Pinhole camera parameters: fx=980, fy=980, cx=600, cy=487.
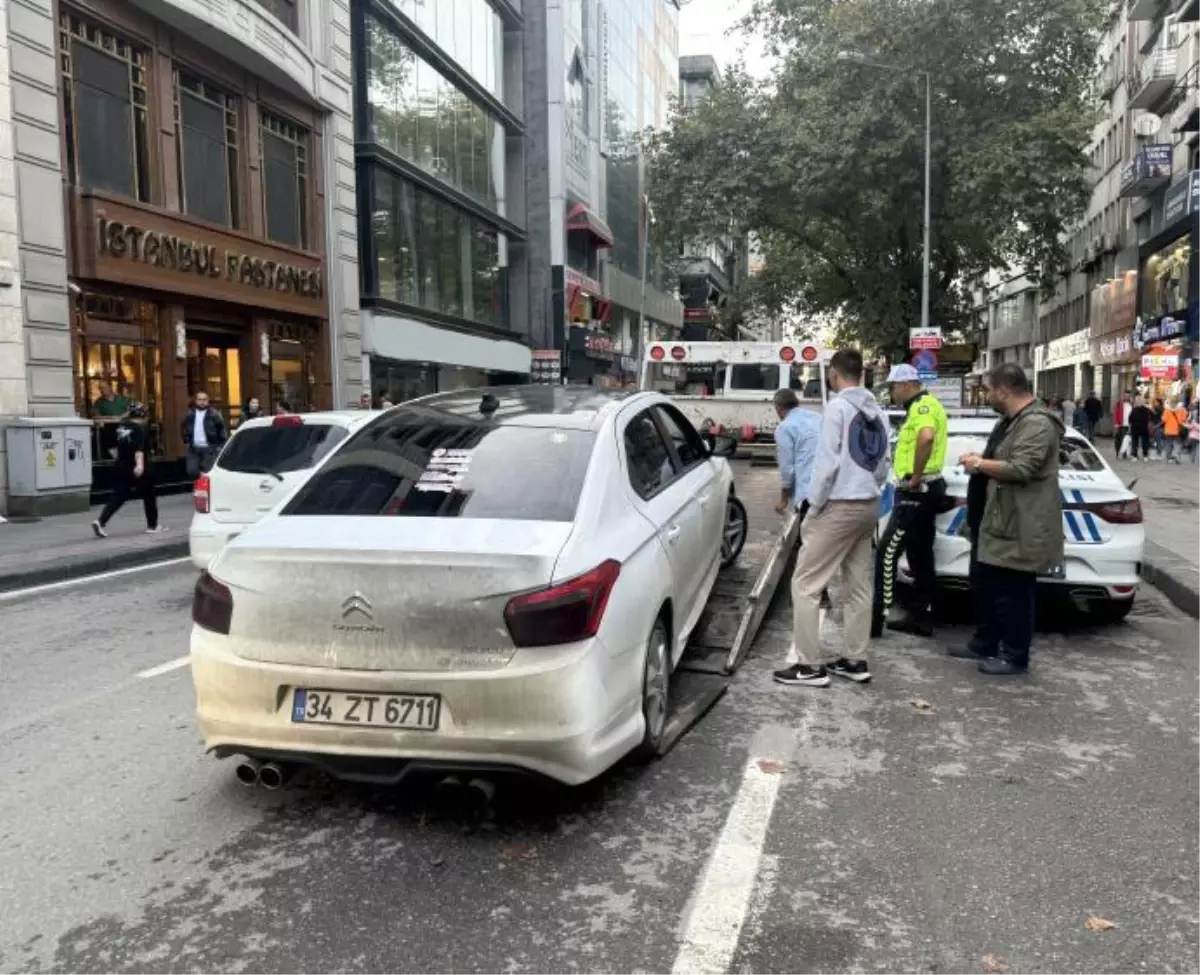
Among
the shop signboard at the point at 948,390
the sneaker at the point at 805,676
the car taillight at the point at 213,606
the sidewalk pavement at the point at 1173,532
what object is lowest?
the sneaker at the point at 805,676

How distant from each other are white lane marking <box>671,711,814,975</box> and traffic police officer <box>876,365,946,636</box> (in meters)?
2.69

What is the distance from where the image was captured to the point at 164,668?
5.99m

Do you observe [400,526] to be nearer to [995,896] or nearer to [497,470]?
[497,470]

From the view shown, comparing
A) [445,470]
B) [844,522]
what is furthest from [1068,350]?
[445,470]

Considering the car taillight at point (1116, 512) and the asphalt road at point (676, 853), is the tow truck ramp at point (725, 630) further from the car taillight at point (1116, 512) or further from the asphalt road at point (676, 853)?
the car taillight at point (1116, 512)

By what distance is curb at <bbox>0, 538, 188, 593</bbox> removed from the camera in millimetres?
9070

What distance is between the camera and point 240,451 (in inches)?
326

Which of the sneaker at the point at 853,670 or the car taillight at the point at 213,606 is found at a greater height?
the car taillight at the point at 213,606

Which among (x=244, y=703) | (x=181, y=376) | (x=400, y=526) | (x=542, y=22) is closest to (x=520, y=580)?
(x=400, y=526)

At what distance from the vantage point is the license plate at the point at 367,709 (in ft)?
11.2

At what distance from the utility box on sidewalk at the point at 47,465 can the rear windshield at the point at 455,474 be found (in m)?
11.1

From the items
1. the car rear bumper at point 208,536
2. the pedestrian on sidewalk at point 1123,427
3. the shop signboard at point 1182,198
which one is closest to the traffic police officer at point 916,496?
the car rear bumper at point 208,536

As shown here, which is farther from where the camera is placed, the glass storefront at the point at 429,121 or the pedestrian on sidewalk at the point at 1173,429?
the glass storefront at the point at 429,121

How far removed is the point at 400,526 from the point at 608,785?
1371 mm
